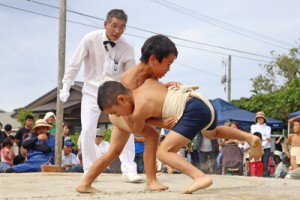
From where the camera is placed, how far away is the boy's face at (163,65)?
4.14 m

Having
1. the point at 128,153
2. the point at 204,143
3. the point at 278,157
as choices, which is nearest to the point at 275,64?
the point at 278,157

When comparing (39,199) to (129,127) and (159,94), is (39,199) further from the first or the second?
(159,94)

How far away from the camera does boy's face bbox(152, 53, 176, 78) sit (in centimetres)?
414

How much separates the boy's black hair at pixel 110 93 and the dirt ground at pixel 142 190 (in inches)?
25.9

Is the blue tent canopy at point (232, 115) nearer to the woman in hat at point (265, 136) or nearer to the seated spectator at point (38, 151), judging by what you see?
the woman in hat at point (265, 136)

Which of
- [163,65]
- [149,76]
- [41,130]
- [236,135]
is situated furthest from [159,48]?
[41,130]

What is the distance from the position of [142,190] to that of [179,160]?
0.60 meters

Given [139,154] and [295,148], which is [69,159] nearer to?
[139,154]

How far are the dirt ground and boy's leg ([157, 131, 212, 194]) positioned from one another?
91 mm

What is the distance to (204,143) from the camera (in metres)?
9.98

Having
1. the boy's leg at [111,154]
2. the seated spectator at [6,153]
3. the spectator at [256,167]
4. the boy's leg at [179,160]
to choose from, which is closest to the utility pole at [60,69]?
the seated spectator at [6,153]

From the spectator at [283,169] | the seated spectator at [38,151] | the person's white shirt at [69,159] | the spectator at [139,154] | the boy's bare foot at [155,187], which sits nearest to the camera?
the boy's bare foot at [155,187]

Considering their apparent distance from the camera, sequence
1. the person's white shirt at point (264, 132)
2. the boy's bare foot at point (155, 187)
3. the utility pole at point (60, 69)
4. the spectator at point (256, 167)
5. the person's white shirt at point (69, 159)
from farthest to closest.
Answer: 1. the utility pole at point (60, 69)
2. the person's white shirt at point (264, 132)
3. the spectator at point (256, 167)
4. the person's white shirt at point (69, 159)
5. the boy's bare foot at point (155, 187)

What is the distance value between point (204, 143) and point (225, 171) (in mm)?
625
